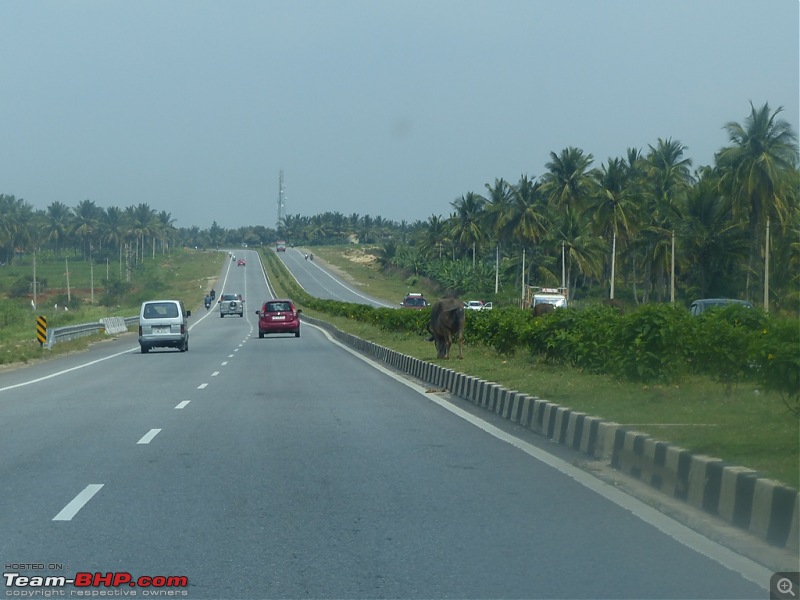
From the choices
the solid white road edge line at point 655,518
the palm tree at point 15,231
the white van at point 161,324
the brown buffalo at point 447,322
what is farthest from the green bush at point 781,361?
the palm tree at point 15,231

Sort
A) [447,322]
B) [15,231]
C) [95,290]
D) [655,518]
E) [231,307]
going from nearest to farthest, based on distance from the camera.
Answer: [655,518], [447,322], [231,307], [95,290], [15,231]

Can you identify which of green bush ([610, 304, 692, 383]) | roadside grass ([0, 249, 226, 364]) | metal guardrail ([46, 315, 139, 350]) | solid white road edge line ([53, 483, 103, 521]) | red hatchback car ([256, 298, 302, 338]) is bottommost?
roadside grass ([0, 249, 226, 364])

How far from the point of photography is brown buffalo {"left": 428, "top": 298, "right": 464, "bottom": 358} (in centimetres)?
2788

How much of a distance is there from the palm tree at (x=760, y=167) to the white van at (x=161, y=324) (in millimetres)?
42213

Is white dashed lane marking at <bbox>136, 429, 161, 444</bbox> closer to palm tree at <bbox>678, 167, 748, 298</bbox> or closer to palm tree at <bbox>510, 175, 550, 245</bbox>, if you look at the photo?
palm tree at <bbox>678, 167, 748, 298</bbox>

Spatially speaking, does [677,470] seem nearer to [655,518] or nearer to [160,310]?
[655,518]

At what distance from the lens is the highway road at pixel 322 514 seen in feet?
22.2

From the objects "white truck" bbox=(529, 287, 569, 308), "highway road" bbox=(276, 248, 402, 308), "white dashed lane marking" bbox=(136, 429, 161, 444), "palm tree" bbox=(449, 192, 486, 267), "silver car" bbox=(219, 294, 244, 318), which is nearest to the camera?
"white dashed lane marking" bbox=(136, 429, 161, 444)

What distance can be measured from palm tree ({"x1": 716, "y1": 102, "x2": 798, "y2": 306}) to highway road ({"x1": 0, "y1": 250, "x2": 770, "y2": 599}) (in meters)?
56.8

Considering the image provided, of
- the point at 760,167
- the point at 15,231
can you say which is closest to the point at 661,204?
the point at 760,167

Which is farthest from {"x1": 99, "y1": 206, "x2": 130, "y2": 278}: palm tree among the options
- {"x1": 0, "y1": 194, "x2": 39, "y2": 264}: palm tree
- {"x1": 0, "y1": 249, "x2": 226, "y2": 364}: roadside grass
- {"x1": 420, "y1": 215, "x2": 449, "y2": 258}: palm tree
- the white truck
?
the white truck

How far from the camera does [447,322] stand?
1107 inches

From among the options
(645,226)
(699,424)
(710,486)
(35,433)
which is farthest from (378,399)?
(645,226)

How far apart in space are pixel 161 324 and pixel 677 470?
102 feet
